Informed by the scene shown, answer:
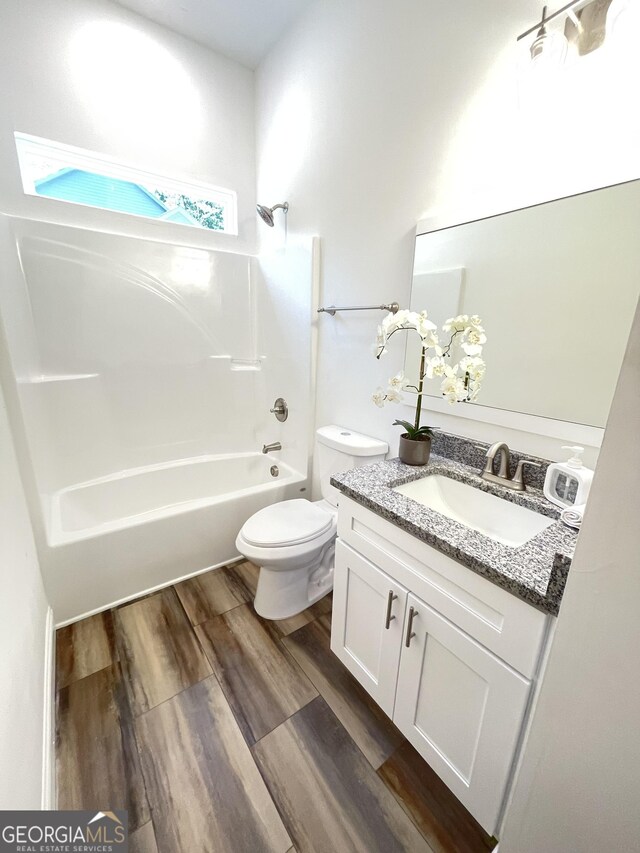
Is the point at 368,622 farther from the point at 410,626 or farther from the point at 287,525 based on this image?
the point at 287,525

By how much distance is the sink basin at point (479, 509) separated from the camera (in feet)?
3.36

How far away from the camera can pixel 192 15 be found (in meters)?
Answer: 1.81

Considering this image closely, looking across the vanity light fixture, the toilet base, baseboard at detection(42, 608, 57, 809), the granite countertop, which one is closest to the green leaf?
the granite countertop

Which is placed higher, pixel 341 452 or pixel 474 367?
pixel 474 367

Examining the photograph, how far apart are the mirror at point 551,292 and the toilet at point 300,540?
0.69m

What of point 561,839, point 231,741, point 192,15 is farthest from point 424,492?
point 192,15

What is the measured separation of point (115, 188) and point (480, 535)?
2697 millimetres

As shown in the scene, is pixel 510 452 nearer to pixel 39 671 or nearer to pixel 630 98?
pixel 630 98

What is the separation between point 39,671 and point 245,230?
269 cm

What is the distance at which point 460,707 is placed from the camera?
0.86 meters

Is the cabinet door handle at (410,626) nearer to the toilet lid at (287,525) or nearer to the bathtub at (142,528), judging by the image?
the toilet lid at (287,525)

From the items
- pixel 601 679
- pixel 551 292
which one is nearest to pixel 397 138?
pixel 551 292

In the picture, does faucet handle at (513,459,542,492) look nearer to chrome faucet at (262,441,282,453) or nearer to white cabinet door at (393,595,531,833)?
white cabinet door at (393,595,531,833)

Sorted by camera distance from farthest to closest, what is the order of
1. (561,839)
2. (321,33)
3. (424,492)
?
1. (321,33)
2. (424,492)
3. (561,839)
